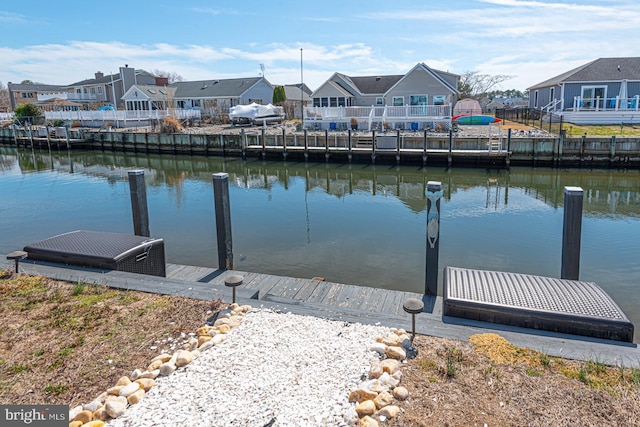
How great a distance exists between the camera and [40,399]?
3.70 m

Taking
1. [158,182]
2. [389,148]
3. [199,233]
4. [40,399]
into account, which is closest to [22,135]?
[158,182]

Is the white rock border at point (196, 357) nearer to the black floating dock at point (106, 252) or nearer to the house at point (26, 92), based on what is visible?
the black floating dock at point (106, 252)

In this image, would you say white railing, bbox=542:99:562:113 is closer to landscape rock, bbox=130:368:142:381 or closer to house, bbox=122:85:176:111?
landscape rock, bbox=130:368:142:381

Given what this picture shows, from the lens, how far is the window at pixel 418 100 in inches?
1415

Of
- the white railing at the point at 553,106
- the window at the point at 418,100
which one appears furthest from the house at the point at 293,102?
the white railing at the point at 553,106

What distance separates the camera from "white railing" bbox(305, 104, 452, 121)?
107 ft

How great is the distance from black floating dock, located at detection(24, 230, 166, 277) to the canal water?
8.79 ft

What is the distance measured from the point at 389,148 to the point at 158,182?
12961 mm

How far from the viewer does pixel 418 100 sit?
36.1 metres

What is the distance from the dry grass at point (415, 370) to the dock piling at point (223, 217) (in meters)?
2.75

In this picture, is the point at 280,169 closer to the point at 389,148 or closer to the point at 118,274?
the point at 389,148

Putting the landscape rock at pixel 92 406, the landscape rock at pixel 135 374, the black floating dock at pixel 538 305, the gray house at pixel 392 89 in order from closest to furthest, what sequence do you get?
the landscape rock at pixel 92 406 < the landscape rock at pixel 135 374 < the black floating dock at pixel 538 305 < the gray house at pixel 392 89

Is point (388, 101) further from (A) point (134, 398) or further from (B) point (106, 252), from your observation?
(A) point (134, 398)

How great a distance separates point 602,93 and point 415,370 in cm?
3714
